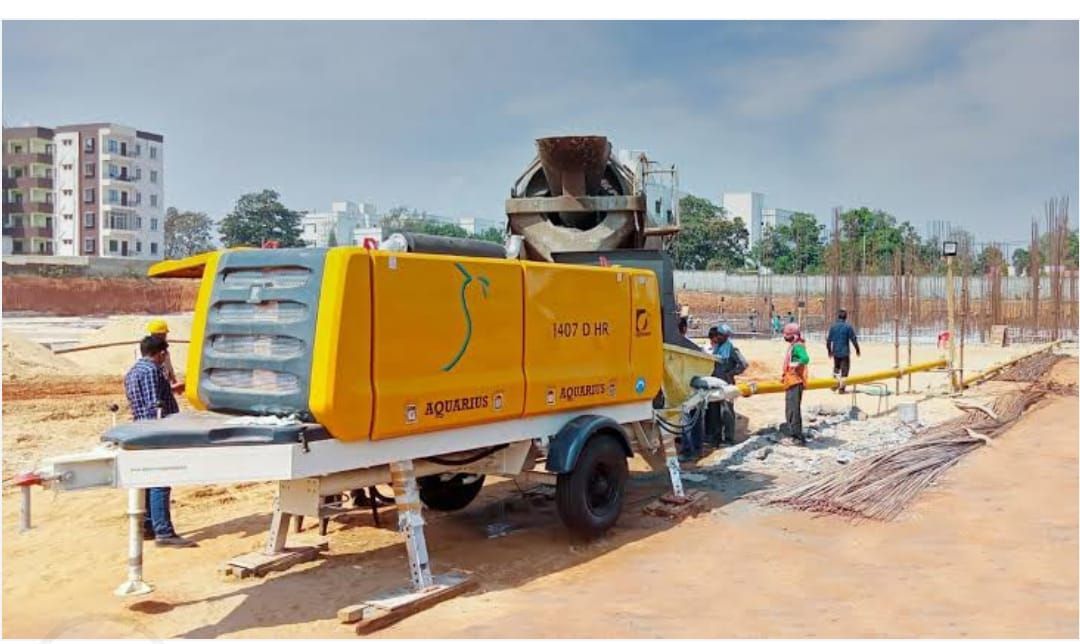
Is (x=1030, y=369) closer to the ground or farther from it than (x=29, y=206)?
closer to the ground

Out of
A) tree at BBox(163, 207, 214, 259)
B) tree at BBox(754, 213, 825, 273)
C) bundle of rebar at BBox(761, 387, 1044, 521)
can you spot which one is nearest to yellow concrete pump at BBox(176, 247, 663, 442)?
bundle of rebar at BBox(761, 387, 1044, 521)

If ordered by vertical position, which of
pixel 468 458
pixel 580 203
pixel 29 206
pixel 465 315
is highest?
pixel 29 206

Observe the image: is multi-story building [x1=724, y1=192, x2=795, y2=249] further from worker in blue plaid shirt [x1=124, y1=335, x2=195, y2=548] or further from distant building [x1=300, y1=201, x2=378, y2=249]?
worker in blue plaid shirt [x1=124, y1=335, x2=195, y2=548]

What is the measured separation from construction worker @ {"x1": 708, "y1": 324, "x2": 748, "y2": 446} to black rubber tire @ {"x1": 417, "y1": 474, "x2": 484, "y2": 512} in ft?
13.3

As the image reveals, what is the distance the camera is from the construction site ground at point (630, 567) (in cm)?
552

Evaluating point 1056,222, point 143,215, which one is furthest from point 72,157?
point 1056,222

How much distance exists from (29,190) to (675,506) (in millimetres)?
76576

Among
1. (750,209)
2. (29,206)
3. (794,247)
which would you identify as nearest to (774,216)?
(750,209)

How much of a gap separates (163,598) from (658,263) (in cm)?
569

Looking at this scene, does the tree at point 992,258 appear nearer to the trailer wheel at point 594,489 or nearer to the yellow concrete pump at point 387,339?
the trailer wheel at point 594,489

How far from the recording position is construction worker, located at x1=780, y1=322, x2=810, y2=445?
35.7 feet

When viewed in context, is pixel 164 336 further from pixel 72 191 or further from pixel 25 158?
pixel 25 158

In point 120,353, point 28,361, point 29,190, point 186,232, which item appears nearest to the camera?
point 28,361

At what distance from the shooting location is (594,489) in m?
7.44
